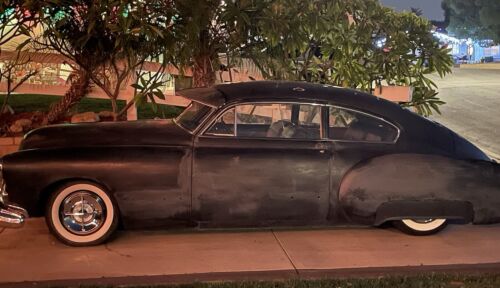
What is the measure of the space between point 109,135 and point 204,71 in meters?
3.13

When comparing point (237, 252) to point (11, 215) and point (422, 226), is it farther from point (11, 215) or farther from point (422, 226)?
point (11, 215)

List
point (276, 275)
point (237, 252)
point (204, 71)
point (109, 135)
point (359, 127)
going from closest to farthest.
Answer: point (276, 275), point (237, 252), point (109, 135), point (359, 127), point (204, 71)

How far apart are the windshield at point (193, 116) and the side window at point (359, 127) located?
3.80 feet

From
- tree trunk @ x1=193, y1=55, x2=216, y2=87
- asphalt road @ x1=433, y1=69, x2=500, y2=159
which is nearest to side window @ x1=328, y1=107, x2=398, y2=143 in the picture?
tree trunk @ x1=193, y1=55, x2=216, y2=87

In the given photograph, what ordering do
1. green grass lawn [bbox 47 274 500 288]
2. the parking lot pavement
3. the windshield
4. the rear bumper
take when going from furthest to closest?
the windshield < the rear bumper < the parking lot pavement < green grass lawn [bbox 47 274 500 288]

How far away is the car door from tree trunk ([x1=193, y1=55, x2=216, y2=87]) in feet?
9.71

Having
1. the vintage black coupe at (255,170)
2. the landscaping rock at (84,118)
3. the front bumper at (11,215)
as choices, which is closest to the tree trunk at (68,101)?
the landscaping rock at (84,118)

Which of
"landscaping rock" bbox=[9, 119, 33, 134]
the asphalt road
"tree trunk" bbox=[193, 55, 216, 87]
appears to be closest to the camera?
"tree trunk" bbox=[193, 55, 216, 87]

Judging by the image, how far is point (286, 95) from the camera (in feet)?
19.0

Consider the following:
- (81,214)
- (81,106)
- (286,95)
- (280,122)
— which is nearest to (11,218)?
(81,214)

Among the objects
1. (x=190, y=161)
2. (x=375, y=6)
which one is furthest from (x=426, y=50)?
(x=190, y=161)

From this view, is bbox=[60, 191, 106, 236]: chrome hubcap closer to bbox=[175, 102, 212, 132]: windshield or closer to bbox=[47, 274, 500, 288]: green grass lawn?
bbox=[175, 102, 212, 132]: windshield

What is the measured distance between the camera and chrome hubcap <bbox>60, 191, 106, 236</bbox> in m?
5.48

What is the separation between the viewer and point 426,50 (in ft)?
29.5
